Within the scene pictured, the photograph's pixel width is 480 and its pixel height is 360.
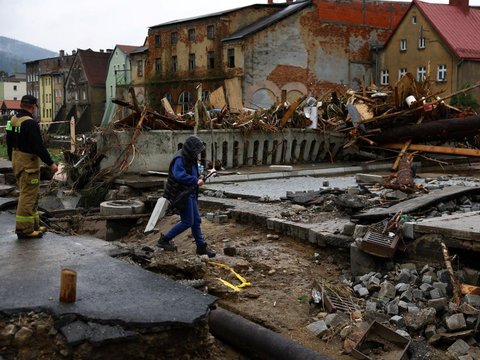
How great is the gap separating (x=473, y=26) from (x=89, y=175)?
3870 centimetres

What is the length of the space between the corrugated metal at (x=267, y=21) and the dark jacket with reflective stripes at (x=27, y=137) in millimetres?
36730

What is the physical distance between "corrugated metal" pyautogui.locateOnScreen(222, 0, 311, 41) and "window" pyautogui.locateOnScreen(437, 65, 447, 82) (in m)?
10.7

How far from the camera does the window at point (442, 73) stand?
4204 centimetres

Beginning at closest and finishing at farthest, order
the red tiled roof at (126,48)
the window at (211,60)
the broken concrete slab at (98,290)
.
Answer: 1. the broken concrete slab at (98,290)
2. the window at (211,60)
3. the red tiled roof at (126,48)

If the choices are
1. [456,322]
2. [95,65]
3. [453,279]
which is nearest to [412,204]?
[453,279]

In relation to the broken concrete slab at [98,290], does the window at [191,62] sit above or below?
above

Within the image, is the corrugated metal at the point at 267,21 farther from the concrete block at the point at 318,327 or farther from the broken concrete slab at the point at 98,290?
the concrete block at the point at 318,327

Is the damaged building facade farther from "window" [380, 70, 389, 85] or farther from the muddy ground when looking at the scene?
the muddy ground

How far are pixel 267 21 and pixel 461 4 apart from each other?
1589cm

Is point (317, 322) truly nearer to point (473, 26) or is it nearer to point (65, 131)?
point (473, 26)

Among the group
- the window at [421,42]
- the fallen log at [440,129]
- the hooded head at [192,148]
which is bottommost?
the hooded head at [192,148]

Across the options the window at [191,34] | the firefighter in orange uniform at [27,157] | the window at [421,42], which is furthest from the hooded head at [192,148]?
the window at [191,34]

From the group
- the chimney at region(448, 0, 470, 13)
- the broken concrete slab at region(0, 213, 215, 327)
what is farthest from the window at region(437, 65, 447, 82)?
the broken concrete slab at region(0, 213, 215, 327)

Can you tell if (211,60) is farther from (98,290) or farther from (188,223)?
(98,290)
